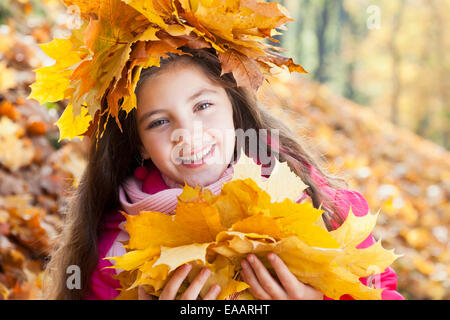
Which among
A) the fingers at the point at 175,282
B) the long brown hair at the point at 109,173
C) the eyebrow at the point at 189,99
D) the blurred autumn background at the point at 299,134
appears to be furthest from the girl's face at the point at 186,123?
the fingers at the point at 175,282

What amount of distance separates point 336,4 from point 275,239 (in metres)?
19.2

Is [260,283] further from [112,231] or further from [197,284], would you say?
[112,231]

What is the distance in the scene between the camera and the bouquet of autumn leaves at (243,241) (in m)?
1.20

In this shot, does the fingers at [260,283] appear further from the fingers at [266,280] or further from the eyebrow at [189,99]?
the eyebrow at [189,99]

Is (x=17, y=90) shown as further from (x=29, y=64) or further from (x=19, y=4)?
(x=19, y=4)

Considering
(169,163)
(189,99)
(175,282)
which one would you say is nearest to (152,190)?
(169,163)

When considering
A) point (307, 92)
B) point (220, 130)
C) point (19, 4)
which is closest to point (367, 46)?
point (307, 92)

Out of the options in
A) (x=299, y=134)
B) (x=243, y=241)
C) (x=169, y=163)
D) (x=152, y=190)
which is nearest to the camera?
(x=243, y=241)

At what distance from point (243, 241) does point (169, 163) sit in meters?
0.68

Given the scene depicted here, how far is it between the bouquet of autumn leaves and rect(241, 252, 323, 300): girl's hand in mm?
19

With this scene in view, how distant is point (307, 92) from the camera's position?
8.66m

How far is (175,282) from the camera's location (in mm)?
1270

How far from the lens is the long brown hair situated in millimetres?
2023

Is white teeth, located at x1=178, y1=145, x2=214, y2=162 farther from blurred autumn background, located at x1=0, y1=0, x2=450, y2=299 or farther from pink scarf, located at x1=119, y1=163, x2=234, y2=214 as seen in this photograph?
blurred autumn background, located at x1=0, y1=0, x2=450, y2=299
